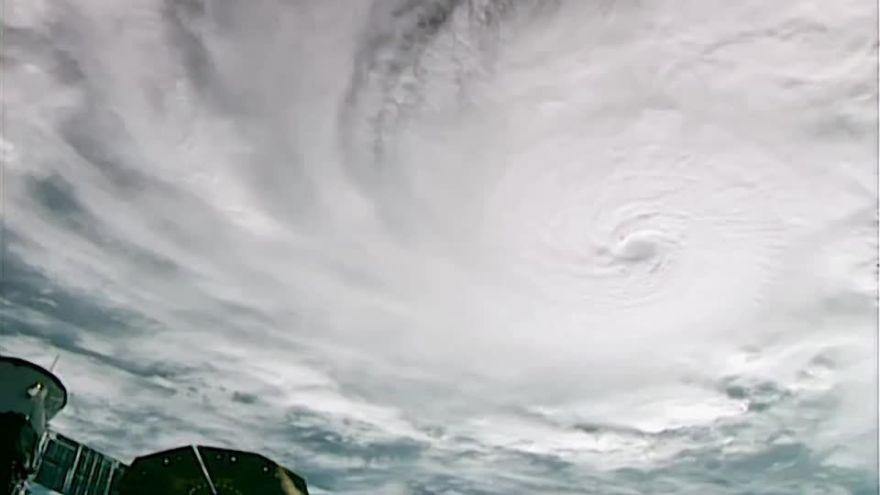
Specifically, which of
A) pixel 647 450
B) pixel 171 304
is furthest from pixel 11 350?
pixel 647 450

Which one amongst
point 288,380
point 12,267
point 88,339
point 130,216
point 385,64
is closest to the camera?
point 385,64

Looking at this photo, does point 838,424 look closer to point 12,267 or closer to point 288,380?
point 288,380

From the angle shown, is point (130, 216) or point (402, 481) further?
point (402, 481)

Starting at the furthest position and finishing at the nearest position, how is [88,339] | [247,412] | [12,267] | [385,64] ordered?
[247,412], [88,339], [12,267], [385,64]

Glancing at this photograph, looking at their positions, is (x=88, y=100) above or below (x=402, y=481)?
above

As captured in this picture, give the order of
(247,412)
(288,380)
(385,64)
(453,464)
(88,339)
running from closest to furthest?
1. (385,64)
2. (88,339)
3. (288,380)
4. (247,412)
5. (453,464)

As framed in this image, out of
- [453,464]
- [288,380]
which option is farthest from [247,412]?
[453,464]

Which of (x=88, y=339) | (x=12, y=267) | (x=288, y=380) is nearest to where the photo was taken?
(x=12, y=267)

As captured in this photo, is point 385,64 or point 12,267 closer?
point 385,64

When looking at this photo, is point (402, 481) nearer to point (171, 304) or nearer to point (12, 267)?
point (171, 304)
